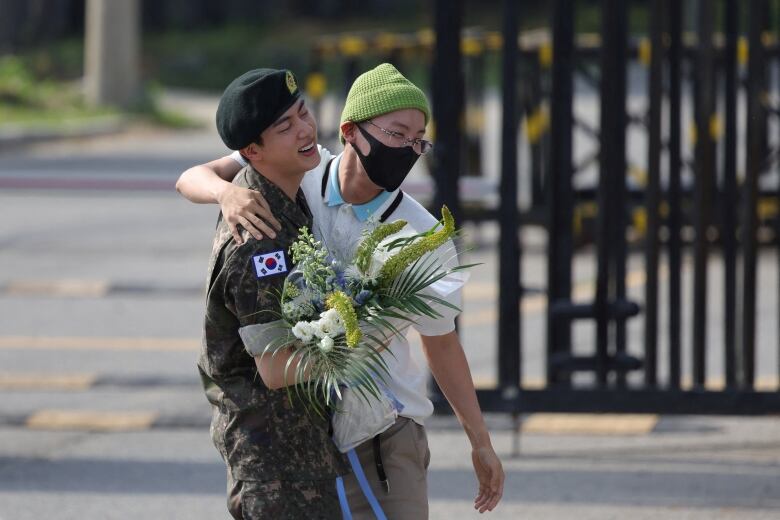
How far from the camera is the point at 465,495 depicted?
5695mm

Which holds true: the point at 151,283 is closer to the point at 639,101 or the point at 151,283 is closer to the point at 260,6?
the point at 639,101

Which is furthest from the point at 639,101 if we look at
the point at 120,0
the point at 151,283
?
the point at 151,283

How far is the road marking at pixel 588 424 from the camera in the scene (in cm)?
654

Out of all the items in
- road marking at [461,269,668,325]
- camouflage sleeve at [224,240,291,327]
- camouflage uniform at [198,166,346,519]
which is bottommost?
road marking at [461,269,668,325]

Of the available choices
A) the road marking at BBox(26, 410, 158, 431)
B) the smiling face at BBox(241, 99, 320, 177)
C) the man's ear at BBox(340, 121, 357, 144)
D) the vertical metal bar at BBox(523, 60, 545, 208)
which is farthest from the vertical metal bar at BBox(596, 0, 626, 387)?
the vertical metal bar at BBox(523, 60, 545, 208)

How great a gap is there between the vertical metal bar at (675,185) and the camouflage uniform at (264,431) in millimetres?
3089

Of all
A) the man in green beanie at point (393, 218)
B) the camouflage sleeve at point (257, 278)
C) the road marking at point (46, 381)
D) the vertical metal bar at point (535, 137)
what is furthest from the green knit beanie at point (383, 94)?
the vertical metal bar at point (535, 137)

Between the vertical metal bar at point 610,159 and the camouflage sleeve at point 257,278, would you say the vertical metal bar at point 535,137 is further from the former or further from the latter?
the camouflage sleeve at point 257,278

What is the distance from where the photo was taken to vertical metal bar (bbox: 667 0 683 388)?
6.00 metres

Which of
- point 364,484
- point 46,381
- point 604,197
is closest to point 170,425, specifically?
point 46,381

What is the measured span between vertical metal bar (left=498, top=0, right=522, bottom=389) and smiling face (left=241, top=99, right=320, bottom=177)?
2.90 m

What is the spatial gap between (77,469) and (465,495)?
5.28 feet

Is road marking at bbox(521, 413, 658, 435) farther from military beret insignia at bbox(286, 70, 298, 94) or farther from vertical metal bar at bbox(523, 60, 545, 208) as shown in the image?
vertical metal bar at bbox(523, 60, 545, 208)

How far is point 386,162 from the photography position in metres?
3.31
